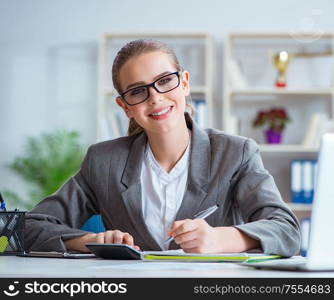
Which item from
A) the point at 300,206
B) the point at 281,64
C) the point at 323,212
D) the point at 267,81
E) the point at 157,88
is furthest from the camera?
the point at 267,81

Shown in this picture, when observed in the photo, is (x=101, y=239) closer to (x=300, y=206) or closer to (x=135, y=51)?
(x=135, y=51)

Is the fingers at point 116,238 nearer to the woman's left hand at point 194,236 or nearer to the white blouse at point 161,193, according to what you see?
the woman's left hand at point 194,236

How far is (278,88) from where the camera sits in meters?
4.91

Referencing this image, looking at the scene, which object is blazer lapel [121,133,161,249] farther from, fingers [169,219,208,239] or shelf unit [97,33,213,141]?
shelf unit [97,33,213,141]

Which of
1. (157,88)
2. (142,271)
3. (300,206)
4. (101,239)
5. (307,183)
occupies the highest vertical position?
(157,88)

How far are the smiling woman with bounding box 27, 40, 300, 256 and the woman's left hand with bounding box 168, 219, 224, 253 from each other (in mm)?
304

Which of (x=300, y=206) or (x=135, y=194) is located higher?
(x=135, y=194)

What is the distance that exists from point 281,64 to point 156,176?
123 inches

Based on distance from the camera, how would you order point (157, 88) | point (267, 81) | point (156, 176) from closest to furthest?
point (157, 88), point (156, 176), point (267, 81)

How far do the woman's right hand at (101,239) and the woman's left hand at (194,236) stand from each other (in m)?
0.14

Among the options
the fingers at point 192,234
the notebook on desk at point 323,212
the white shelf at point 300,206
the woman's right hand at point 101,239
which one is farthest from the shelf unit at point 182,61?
the notebook on desk at point 323,212

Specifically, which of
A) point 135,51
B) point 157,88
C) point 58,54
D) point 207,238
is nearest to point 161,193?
point 157,88

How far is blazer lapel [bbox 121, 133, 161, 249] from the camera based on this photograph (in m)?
1.90

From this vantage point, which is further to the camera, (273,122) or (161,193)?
(273,122)
